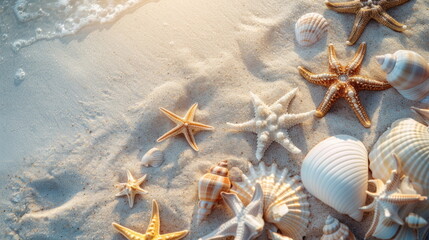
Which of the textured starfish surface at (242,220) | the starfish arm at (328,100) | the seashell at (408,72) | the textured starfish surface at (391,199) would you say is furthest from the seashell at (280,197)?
the seashell at (408,72)

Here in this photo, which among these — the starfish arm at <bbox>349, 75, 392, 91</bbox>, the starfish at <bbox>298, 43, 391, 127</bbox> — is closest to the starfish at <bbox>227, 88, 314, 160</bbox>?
the starfish at <bbox>298, 43, 391, 127</bbox>

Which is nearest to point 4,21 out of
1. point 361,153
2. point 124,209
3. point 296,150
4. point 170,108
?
point 170,108

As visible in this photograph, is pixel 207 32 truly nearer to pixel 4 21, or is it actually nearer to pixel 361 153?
Result: pixel 361 153

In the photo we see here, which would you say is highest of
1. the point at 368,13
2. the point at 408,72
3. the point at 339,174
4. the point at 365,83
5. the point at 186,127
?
the point at 368,13

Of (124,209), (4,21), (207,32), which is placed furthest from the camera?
(4,21)

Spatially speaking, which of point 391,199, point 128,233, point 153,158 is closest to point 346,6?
point 391,199

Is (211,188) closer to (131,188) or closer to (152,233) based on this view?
(152,233)

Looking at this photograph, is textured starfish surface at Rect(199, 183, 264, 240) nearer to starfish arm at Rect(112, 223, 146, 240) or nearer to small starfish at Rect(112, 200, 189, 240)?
small starfish at Rect(112, 200, 189, 240)

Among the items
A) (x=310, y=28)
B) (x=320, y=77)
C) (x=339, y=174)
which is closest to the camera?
(x=339, y=174)
